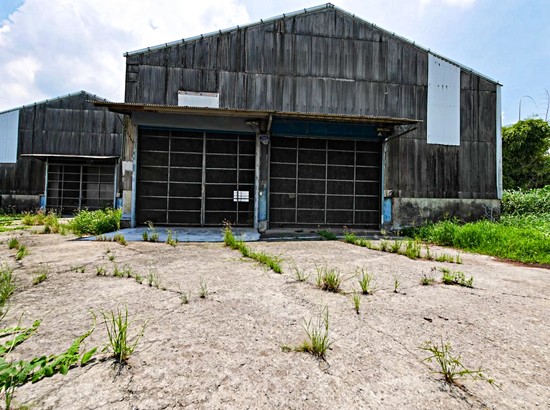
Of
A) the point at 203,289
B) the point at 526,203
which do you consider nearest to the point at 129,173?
the point at 203,289

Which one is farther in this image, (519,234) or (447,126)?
(447,126)

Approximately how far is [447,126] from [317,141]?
17.8ft

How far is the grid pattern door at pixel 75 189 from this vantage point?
1608 centimetres

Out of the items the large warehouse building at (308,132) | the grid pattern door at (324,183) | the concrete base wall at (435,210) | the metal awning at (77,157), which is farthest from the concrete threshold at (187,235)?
the metal awning at (77,157)

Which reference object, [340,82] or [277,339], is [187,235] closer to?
[277,339]

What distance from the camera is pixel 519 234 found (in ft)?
23.3

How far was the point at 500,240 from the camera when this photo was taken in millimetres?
6816

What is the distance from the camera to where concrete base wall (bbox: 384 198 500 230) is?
33.3ft

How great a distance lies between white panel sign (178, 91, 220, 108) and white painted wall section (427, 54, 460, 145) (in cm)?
824

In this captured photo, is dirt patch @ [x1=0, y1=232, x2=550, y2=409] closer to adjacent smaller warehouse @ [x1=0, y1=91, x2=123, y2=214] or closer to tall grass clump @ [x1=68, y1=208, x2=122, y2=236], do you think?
tall grass clump @ [x1=68, y1=208, x2=122, y2=236]

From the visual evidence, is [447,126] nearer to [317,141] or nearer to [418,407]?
[317,141]

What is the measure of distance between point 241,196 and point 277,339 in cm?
772

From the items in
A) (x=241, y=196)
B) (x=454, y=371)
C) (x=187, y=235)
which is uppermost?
(x=241, y=196)

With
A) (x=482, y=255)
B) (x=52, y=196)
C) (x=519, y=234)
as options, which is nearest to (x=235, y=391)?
(x=482, y=255)
